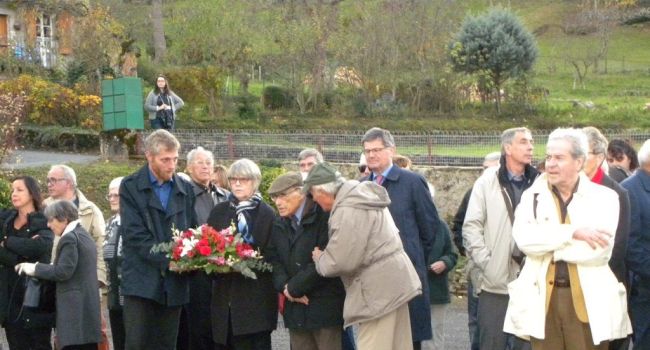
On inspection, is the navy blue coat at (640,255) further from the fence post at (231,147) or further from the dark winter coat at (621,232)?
the fence post at (231,147)

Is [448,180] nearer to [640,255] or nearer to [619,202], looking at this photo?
[640,255]

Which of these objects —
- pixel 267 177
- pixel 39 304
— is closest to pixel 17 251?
pixel 39 304

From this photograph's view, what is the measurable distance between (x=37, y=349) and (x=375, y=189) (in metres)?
3.59

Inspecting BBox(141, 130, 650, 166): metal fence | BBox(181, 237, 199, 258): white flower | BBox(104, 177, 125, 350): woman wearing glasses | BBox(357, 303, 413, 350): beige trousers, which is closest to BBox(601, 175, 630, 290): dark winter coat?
BBox(357, 303, 413, 350): beige trousers

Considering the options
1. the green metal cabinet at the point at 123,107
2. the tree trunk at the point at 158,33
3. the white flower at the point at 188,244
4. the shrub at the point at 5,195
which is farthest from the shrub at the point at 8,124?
the tree trunk at the point at 158,33

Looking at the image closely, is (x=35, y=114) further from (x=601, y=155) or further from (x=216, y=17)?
(x=601, y=155)

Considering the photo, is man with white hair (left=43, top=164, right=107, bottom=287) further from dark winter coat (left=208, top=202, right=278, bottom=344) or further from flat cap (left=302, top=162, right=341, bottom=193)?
flat cap (left=302, top=162, right=341, bottom=193)

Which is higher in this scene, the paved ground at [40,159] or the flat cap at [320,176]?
the flat cap at [320,176]

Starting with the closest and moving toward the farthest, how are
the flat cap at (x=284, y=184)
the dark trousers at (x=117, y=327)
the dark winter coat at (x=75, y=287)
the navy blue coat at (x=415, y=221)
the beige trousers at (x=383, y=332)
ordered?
the beige trousers at (x=383, y=332) < the flat cap at (x=284, y=184) < the navy blue coat at (x=415, y=221) < the dark winter coat at (x=75, y=287) < the dark trousers at (x=117, y=327)

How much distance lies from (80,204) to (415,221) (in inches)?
123

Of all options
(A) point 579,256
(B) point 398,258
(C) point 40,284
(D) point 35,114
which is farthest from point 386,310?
(D) point 35,114

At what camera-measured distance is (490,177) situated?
8.00 m

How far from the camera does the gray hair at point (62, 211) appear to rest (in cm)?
830

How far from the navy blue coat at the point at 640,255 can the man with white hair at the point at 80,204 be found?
4458mm
